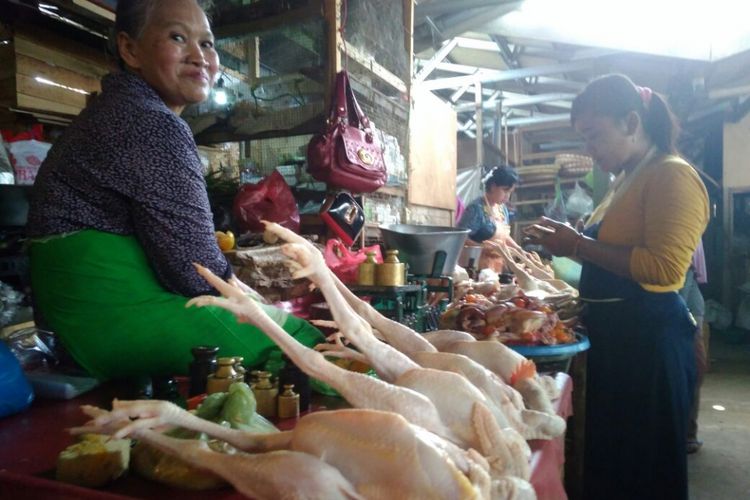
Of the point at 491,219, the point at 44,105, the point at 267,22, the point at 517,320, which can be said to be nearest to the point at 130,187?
the point at 517,320

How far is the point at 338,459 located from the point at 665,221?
1.87 m

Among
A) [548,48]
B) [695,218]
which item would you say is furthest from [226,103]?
[548,48]

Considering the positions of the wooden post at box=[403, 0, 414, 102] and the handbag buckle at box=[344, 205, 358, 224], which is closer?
the handbag buckle at box=[344, 205, 358, 224]

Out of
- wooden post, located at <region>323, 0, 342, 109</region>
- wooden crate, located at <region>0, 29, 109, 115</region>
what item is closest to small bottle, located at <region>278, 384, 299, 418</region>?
wooden post, located at <region>323, 0, 342, 109</region>

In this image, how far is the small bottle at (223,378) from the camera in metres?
1.34

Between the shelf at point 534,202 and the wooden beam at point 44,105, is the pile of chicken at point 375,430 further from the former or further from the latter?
the shelf at point 534,202

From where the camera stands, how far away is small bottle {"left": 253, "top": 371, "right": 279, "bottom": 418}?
136cm

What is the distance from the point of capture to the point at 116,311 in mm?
1665

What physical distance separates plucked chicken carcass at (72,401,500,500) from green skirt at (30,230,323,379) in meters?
0.76

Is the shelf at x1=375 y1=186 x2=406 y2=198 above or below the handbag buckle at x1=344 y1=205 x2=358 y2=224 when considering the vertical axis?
above

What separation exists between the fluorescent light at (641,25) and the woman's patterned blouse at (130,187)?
16.7 feet

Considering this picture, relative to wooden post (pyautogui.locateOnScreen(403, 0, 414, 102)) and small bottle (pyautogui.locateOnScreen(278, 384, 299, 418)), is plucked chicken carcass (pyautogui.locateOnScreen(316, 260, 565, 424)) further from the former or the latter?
wooden post (pyautogui.locateOnScreen(403, 0, 414, 102))

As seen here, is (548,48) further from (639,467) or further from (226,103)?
(639,467)

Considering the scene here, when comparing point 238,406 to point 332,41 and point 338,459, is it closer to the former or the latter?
point 338,459
